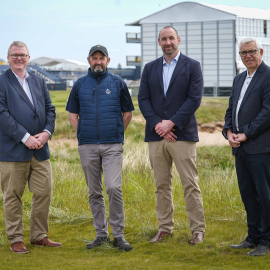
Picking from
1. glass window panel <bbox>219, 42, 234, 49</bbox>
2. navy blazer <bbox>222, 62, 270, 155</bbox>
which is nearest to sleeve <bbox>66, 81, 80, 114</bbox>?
navy blazer <bbox>222, 62, 270, 155</bbox>

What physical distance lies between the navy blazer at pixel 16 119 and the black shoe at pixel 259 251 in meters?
2.65

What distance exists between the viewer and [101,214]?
5047 mm

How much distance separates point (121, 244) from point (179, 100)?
6.03 ft

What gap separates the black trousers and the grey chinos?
1.42 metres

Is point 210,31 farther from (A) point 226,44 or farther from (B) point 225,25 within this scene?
(A) point 226,44

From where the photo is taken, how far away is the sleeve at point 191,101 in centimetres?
488

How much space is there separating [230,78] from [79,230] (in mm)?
39477

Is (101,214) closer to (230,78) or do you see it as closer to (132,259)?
(132,259)

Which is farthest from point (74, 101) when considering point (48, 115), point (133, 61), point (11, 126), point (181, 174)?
point (133, 61)

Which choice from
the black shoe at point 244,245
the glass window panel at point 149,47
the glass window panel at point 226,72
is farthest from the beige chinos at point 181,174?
the glass window panel at point 149,47

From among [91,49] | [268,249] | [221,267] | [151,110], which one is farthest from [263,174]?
[91,49]

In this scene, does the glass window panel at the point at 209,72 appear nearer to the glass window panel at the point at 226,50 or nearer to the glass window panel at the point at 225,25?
the glass window panel at the point at 226,50

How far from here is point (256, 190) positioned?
4688 mm

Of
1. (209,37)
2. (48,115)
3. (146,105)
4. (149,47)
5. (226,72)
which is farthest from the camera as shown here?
(149,47)
